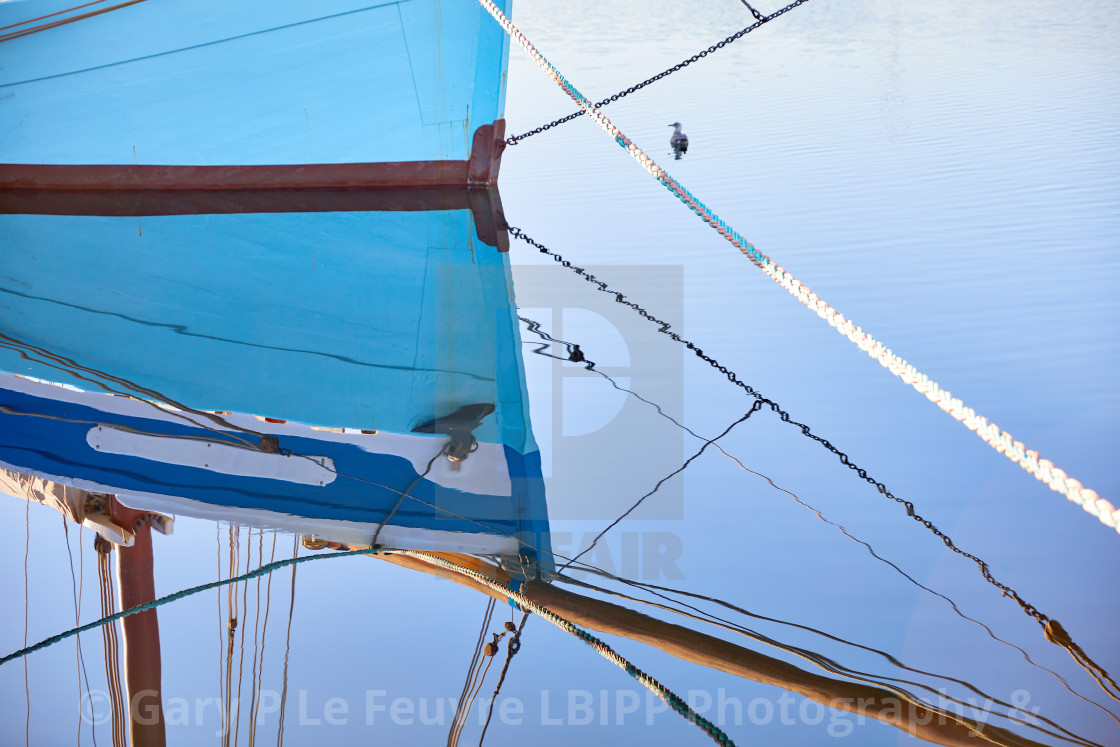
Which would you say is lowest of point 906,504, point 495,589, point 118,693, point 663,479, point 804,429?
point 118,693

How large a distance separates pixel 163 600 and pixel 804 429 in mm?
1591

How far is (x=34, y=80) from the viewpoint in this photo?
236 inches

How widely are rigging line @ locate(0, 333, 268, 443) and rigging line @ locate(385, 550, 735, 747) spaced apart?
96cm

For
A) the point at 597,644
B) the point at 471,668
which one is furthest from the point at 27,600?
the point at 597,644

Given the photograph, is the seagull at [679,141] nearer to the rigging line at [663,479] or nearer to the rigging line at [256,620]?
the rigging line at [663,479]

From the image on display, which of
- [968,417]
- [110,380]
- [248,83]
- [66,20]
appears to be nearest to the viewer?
[968,417]

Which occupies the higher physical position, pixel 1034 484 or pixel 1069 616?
pixel 1034 484

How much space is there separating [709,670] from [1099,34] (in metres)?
10.4

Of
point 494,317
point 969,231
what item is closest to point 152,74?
point 494,317

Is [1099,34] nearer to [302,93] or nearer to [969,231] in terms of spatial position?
[969,231]

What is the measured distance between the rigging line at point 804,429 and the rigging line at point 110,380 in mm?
1330

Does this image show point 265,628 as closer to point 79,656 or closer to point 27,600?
point 79,656

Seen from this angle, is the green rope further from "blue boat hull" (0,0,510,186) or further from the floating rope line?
"blue boat hull" (0,0,510,186)

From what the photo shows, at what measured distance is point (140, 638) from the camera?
79.6 inches
